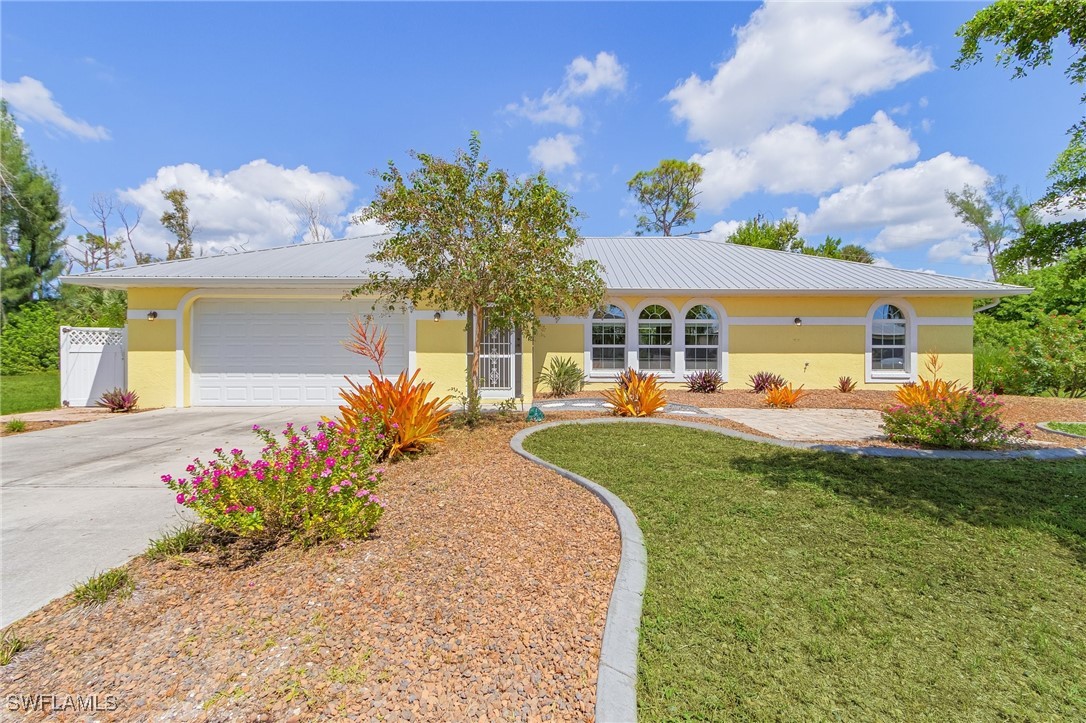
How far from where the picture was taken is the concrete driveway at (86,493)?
3.13m

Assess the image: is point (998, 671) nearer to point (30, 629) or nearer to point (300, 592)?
point (300, 592)

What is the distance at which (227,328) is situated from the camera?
34.8ft

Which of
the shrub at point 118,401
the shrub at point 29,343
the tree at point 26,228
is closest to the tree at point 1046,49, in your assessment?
the shrub at point 118,401

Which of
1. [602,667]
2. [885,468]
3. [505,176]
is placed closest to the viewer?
[602,667]

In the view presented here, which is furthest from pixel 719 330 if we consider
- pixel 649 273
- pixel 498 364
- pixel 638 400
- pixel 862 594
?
pixel 862 594

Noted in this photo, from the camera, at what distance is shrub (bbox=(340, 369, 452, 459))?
5512 mm

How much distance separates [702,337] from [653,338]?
141 cm

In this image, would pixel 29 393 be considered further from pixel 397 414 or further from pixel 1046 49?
pixel 1046 49

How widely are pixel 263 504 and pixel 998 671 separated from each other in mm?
4323

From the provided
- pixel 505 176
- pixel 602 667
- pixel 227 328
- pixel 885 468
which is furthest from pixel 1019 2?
pixel 227 328

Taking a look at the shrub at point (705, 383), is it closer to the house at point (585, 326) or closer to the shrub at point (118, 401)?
the house at point (585, 326)

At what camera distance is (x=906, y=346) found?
41.7 ft

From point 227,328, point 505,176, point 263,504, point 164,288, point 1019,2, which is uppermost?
point 1019,2

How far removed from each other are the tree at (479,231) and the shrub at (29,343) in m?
19.4
